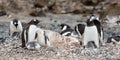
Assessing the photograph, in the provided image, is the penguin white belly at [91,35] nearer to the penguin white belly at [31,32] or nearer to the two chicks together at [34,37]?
the two chicks together at [34,37]

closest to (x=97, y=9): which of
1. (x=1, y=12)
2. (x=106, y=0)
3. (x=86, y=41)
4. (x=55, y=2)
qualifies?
(x=106, y=0)

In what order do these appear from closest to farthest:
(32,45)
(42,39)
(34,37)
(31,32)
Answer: (32,45)
(42,39)
(34,37)
(31,32)

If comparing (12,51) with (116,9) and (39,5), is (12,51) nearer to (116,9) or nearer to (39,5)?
(116,9)

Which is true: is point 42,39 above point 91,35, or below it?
below

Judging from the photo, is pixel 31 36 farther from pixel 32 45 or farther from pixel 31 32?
pixel 32 45

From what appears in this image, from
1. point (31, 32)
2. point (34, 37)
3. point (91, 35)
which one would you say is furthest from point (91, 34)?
point (31, 32)

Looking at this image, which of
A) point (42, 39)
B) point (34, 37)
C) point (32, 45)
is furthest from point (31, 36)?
point (32, 45)

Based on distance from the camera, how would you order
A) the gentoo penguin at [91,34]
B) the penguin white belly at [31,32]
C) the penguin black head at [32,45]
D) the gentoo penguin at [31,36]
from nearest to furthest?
the penguin black head at [32,45]
the gentoo penguin at [31,36]
the gentoo penguin at [91,34]
the penguin white belly at [31,32]

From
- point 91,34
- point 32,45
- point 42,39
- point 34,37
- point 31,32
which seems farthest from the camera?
point 31,32

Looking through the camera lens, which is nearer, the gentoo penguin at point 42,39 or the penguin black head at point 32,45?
the penguin black head at point 32,45

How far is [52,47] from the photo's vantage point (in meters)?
10.6

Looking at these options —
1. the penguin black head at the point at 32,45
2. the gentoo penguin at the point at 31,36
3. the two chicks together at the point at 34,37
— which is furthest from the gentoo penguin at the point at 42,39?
the penguin black head at the point at 32,45

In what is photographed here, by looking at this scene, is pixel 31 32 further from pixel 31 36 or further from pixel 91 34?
pixel 91 34

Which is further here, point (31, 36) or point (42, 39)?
point (31, 36)
